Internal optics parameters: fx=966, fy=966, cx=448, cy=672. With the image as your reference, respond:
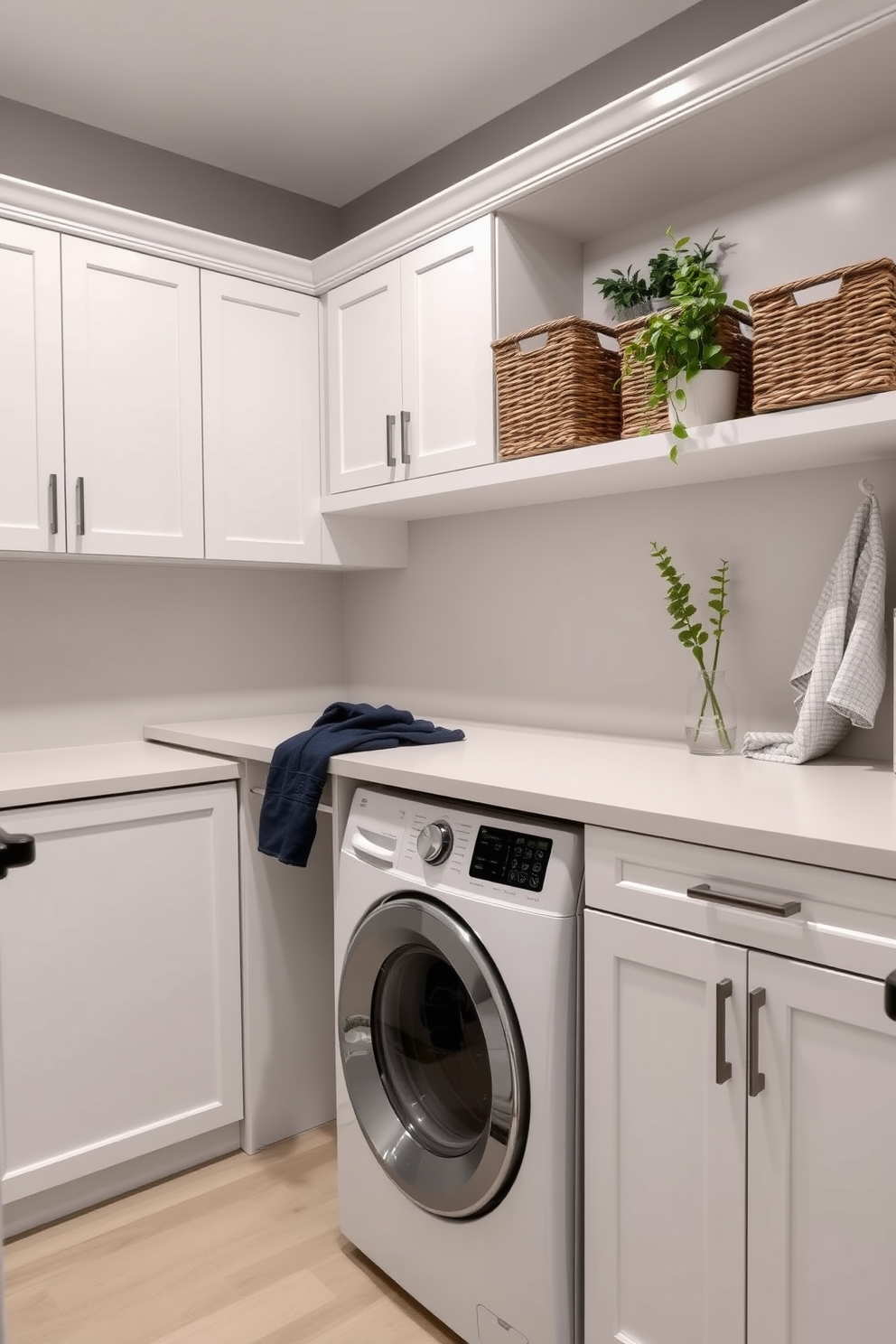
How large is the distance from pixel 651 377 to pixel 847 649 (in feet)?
2.05

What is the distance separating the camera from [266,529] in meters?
2.60

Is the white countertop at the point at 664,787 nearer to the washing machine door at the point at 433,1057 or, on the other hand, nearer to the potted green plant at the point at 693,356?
the washing machine door at the point at 433,1057

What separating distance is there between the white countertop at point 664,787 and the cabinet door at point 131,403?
56 cm

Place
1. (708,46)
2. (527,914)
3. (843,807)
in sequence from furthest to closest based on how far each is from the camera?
1. (708,46)
2. (527,914)
3. (843,807)

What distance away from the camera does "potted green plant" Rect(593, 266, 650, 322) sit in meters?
2.10

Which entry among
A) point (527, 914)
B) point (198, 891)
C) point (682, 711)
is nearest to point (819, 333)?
point (682, 711)

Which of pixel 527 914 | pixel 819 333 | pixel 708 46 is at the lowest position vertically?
pixel 527 914

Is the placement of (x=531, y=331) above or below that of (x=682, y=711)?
above

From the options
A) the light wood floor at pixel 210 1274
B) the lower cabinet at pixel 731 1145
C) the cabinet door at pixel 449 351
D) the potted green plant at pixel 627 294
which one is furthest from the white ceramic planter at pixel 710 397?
the light wood floor at pixel 210 1274

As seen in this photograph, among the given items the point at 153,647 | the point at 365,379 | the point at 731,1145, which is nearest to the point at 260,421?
the point at 365,379

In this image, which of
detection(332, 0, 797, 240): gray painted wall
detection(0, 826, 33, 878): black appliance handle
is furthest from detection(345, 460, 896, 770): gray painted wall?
detection(0, 826, 33, 878): black appliance handle

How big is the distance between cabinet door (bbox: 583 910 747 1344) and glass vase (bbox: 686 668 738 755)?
0.63 m

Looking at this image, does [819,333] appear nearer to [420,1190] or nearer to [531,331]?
[531,331]

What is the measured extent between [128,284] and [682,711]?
1.66 meters
